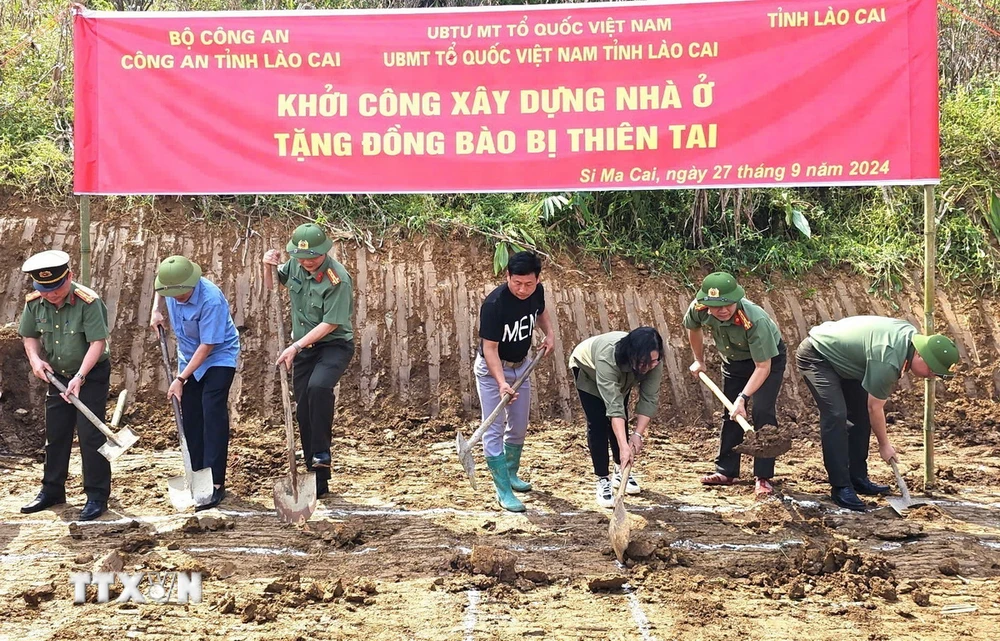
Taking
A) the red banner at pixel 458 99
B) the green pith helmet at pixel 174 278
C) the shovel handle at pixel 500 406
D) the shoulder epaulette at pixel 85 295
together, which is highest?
the red banner at pixel 458 99

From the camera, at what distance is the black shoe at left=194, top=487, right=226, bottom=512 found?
564 cm

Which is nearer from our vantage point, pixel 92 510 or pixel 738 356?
pixel 92 510

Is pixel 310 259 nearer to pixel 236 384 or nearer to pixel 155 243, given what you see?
pixel 236 384

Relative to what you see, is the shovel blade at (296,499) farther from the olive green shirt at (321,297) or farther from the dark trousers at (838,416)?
the dark trousers at (838,416)

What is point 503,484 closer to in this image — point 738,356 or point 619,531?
point 619,531

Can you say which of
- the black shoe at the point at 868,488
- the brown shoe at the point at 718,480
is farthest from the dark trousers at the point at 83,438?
the black shoe at the point at 868,488

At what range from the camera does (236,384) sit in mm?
7926

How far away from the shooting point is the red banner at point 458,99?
5812 mm

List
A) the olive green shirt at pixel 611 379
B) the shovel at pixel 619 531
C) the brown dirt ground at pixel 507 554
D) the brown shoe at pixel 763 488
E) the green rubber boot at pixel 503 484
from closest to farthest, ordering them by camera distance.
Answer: the brown dirt ground at pixel 507 554
the shovel at pixel 619 531
the olive green shirt at pixel 611 379
the green rubber boot at pixel 503 484
the brown shoe at pixel 763 488

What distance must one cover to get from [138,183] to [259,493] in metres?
2.13

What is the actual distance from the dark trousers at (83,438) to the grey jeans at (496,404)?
228 centimetres

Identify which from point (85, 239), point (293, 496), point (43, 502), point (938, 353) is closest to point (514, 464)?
point (293, 496)

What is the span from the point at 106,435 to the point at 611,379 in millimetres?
2976

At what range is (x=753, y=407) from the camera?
6.05m
